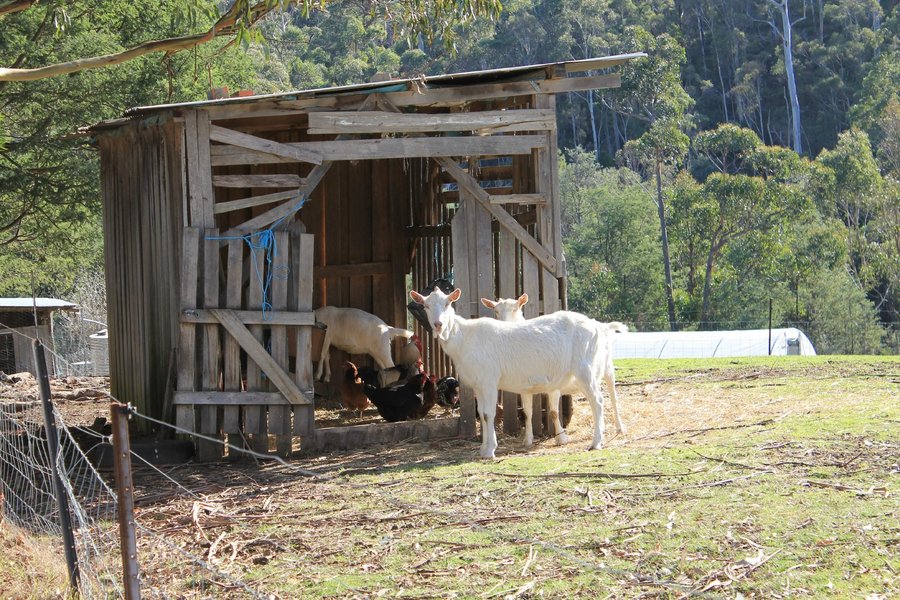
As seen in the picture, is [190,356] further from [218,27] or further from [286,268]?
[218,27]

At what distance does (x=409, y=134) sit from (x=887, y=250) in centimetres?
3718

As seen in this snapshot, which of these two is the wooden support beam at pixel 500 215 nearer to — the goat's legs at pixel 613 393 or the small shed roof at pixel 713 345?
the goat's legs at pixel 613 393

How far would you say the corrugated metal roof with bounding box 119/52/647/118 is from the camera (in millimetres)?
11031

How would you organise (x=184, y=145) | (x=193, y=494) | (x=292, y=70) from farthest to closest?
(x=292, y=70)
(x=184, y=145)
(x=193, y=494)

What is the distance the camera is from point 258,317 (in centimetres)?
1144

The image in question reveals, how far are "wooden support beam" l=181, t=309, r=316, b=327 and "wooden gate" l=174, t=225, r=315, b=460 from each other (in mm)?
11

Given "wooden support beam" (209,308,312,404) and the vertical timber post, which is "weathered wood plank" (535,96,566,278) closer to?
"wooden support beam" (209,308,312,404)

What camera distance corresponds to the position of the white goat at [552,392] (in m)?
11.7

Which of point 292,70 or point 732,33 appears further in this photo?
point 732,33

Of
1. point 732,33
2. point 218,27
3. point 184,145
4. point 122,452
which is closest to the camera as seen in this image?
point 122,452

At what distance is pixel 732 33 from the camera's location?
7212cm

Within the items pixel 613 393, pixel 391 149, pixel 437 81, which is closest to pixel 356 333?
pixel 391 149

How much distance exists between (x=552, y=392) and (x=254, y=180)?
13.2ft

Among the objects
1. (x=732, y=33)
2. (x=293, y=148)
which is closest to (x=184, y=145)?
(x=293, y=148)
